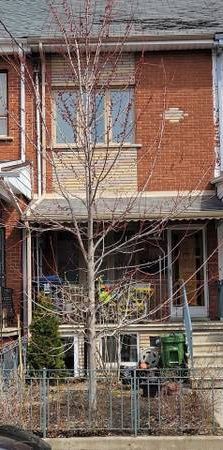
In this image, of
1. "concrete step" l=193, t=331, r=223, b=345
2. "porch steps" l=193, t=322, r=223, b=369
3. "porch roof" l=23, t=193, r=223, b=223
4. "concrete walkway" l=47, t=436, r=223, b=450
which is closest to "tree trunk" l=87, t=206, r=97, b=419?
"concrete walkway" l=47, t=436, r=223, b=450

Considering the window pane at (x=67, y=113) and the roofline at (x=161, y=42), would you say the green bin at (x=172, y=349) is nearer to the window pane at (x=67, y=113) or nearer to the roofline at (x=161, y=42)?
the window pane at (x=67, y=113)

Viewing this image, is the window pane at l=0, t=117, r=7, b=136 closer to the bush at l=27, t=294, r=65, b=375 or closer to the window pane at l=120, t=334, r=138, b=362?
the bush at l=27, t=294, r=65, b=375

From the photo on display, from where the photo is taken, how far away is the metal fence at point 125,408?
27.0 ft

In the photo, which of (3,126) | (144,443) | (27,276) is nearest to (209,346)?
(27,276)

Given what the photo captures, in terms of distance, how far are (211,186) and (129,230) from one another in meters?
2.07

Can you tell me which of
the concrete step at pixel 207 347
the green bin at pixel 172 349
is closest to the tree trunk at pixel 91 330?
the green bin at pixel 172 349

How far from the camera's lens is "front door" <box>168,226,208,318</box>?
1532 cm

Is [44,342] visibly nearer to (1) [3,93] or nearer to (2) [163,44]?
(1) [3,93]

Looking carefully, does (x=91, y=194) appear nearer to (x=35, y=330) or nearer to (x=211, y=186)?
(x=35, y=330)

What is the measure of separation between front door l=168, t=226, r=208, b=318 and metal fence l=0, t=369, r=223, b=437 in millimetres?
6350

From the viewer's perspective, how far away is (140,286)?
14289 millimetres

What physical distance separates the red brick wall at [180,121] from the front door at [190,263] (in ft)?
3.54

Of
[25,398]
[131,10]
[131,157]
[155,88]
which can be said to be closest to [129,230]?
[131,157]

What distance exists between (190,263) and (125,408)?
6.94 m
